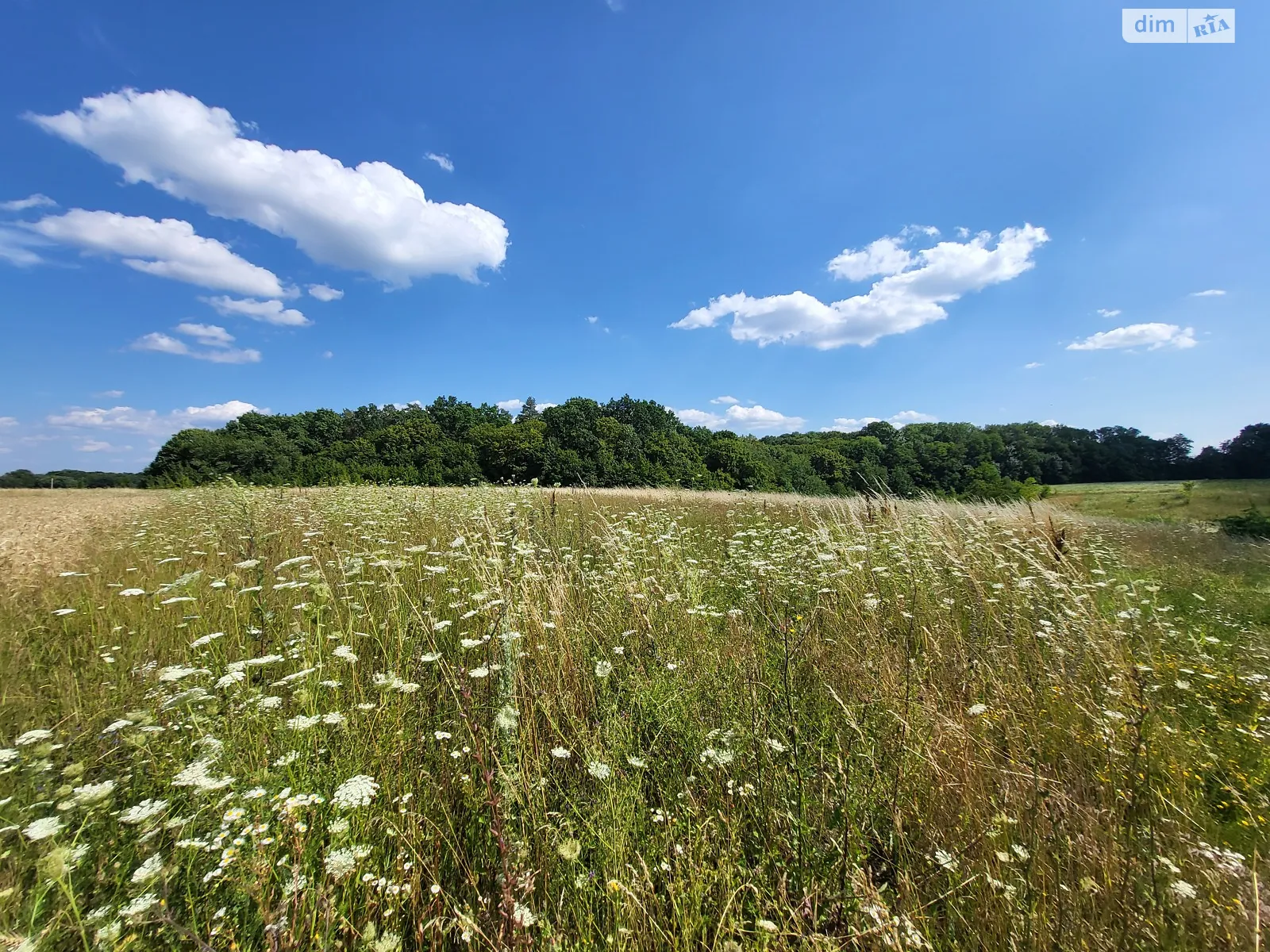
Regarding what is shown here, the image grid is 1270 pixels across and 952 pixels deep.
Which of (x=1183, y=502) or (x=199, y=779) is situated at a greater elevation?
(x=199, y=779)

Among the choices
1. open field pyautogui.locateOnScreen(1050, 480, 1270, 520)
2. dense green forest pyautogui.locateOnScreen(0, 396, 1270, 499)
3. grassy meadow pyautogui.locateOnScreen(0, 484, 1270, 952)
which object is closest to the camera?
grassy meadow pyautogui.locateOnScreen(0, 484, 1270, 952)

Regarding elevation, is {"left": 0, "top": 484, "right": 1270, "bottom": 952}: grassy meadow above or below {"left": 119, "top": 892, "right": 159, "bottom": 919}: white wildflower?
below

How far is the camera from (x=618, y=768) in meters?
1.70

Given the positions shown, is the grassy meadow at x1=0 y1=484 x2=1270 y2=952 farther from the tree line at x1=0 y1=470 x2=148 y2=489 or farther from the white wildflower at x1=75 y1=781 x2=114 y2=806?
the tree line at x1=0 y1=470 x2=148 y2=489

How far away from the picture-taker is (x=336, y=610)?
2.85 metres

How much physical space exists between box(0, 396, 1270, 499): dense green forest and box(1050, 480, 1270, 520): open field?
37.6 ft

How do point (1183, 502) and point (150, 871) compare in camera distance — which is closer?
point (150, 871)

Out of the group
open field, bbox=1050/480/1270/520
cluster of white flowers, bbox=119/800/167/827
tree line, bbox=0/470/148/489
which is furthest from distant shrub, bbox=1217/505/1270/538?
tree line, bbox=0/470/148/489

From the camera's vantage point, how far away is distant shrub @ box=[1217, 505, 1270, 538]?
340 inches

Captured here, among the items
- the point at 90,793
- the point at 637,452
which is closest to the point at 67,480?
the point at 637,452

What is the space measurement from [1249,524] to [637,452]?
34.8 m

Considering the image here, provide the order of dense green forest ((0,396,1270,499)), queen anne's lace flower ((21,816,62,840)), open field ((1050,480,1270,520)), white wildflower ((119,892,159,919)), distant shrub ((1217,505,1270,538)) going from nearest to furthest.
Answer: white wildflower ((119,892,159,919)) < queen anne's lace flower ((21,816,62,840)) < distant shrub ((1217,505,1270,538)) < open field ((1050,480,1270,520)) < dense green forest ((0,396,1270,499))

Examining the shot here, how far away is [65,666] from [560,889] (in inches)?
118

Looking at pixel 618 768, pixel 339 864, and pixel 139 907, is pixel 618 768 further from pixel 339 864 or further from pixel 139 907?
pixel 139 907
